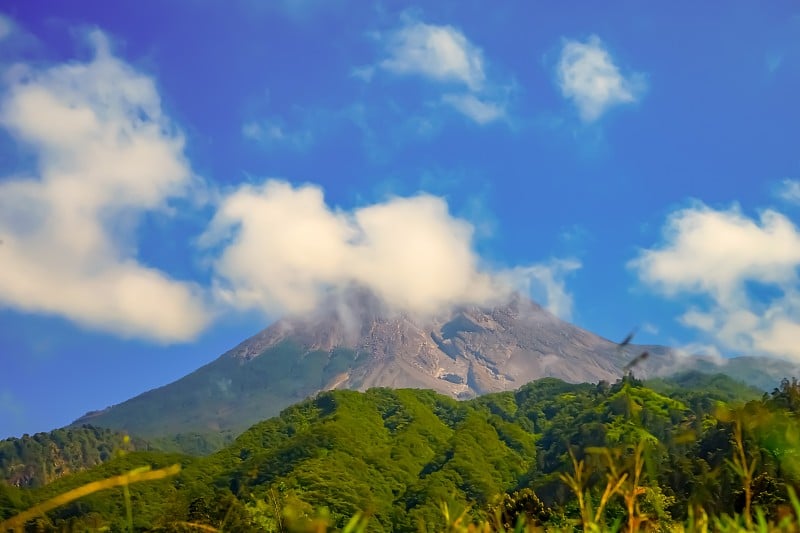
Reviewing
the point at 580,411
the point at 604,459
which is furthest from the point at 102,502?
the point at 604,459

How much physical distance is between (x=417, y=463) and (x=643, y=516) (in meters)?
158

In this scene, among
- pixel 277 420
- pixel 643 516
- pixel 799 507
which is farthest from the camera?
pixel 277 420

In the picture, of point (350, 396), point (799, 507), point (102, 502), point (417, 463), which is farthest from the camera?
point (350, 396)

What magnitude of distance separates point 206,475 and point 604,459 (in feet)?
502

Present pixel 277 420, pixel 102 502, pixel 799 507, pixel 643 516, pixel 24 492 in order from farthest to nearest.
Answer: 1. pixel 277 420
2. pixel 24 492
3. pixel 102 502
4. pixel 643 516
5. pixel 799 507

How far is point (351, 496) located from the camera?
122 meters

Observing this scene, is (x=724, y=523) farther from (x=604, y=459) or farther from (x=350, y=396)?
(x=350, y=396)

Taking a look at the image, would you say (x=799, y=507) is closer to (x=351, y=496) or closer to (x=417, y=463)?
(x=351, y=496)

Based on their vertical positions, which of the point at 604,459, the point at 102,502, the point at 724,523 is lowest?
the point at 724,523

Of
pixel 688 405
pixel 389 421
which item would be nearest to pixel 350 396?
pixel 389 421

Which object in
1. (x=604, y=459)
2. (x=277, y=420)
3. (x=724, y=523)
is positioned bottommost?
(x=724, y=523)

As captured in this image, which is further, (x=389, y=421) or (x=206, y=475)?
(x=389, y=421)

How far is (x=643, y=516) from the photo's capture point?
2926 mm

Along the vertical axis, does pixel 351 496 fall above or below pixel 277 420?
below
